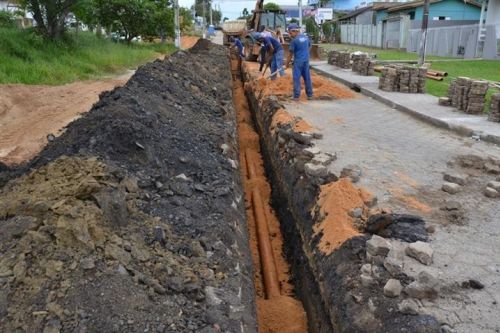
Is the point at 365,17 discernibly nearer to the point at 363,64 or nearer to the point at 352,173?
the point at 363,64

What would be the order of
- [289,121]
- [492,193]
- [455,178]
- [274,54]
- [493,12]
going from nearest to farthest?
1. [492,193]
2. [455,178]
3. [289,121]
4. [274,54]
5. [493,12]

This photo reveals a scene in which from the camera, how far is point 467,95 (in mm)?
9195

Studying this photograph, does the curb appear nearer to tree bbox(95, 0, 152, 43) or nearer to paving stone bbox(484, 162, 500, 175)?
paving stone bbox(484, 162, 500, 175)

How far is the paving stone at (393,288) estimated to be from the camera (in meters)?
3.35

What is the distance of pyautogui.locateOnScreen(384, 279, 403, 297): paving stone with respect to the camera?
3.35 meters

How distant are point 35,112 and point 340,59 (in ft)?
38.8

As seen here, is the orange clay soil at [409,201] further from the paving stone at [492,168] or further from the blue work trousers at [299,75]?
the blue work trousers at [299,75]

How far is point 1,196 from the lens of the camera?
4.30 m


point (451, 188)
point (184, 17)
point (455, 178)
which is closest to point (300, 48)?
point (455, 178)

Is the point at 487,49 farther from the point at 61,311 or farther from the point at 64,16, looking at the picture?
the point at 61,311

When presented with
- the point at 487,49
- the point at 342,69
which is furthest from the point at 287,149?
the point at 487,49

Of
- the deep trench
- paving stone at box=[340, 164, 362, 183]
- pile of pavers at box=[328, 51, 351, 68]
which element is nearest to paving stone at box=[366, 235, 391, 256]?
the deep trench

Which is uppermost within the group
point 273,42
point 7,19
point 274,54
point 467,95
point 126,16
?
point 126,16

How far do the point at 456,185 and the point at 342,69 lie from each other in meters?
13.0
